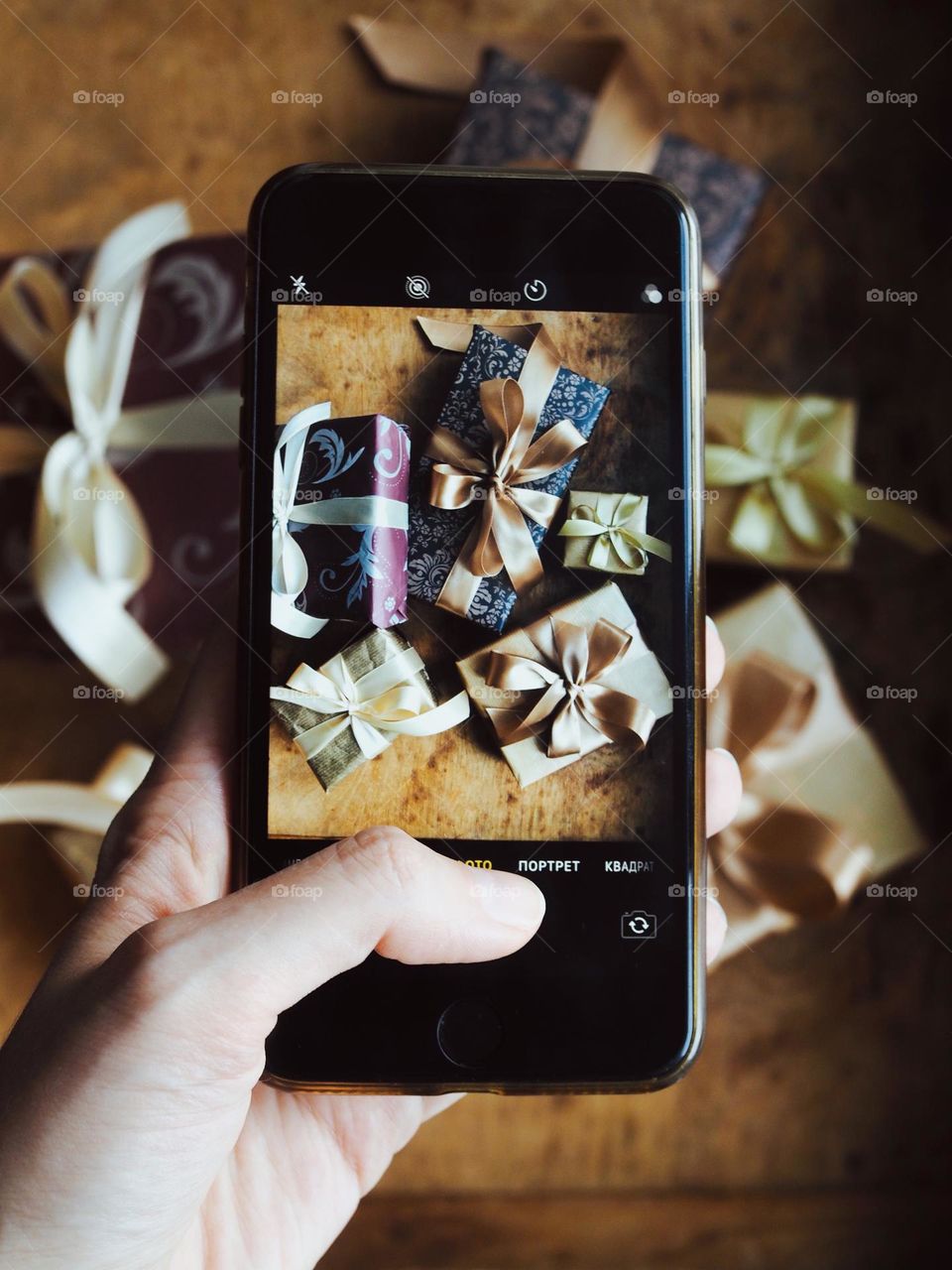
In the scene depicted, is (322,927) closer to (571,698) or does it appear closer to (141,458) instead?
(571,698)

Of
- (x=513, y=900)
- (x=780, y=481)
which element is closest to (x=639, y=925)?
(x=513, y=900)

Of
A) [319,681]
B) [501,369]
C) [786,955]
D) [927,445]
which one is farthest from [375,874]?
[927,445]

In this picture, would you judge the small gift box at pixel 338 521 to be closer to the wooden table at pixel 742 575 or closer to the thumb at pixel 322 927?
the thumb at pixel 322 927

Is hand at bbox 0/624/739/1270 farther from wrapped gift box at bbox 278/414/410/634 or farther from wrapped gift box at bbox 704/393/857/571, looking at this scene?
wrapped gift box at bbox 704/393/857/571

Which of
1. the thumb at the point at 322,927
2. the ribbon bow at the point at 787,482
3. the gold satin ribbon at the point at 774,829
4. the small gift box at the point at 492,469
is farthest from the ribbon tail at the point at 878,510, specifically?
the thumb at the point at 322,927

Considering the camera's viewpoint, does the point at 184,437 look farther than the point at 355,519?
Yes

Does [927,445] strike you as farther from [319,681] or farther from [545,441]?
[319,681]
